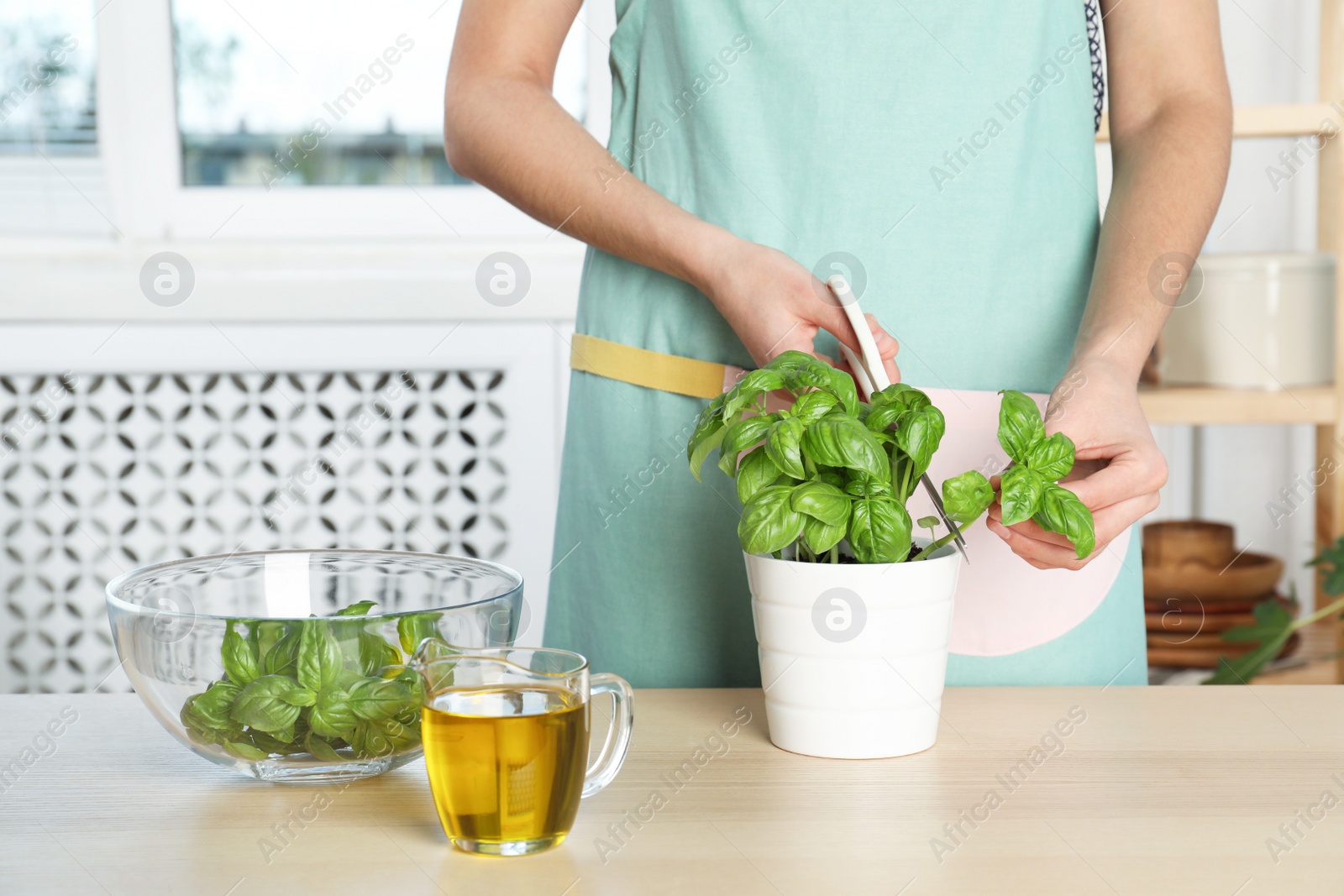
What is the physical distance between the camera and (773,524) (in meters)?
0.55

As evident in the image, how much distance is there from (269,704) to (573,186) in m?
0.41

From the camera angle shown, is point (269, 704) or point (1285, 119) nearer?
point (269, 704)

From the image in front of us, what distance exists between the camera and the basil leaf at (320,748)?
0.54 metres

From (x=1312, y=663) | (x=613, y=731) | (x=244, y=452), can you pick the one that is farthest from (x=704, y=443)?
(x=244, y=452)

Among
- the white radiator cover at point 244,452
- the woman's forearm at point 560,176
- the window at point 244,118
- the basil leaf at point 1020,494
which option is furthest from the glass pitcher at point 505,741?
the window at point 244,118

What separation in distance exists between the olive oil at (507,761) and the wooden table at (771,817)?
0.5 inches

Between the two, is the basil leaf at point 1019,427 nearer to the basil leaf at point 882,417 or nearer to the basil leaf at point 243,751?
the basil leaf at point 882,417

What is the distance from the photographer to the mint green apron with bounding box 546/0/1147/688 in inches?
32.0

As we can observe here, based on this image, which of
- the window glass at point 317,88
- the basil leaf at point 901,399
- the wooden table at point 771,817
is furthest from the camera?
the window glass at point 317,88

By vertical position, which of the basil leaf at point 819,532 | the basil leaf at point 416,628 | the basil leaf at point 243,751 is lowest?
the basil leaf at point 243,751

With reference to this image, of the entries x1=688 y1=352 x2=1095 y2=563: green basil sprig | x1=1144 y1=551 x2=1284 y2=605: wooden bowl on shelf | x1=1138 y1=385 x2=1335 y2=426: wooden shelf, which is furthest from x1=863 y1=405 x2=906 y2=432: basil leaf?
x1=1144 y1=551 x2=1284 y2=605: wooden bowl on shelf

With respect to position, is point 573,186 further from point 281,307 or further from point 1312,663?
point 1312,663

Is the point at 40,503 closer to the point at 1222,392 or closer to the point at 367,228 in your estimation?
the point at 367,228

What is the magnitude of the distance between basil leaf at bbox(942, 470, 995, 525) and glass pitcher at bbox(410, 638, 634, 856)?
7.5 inches
